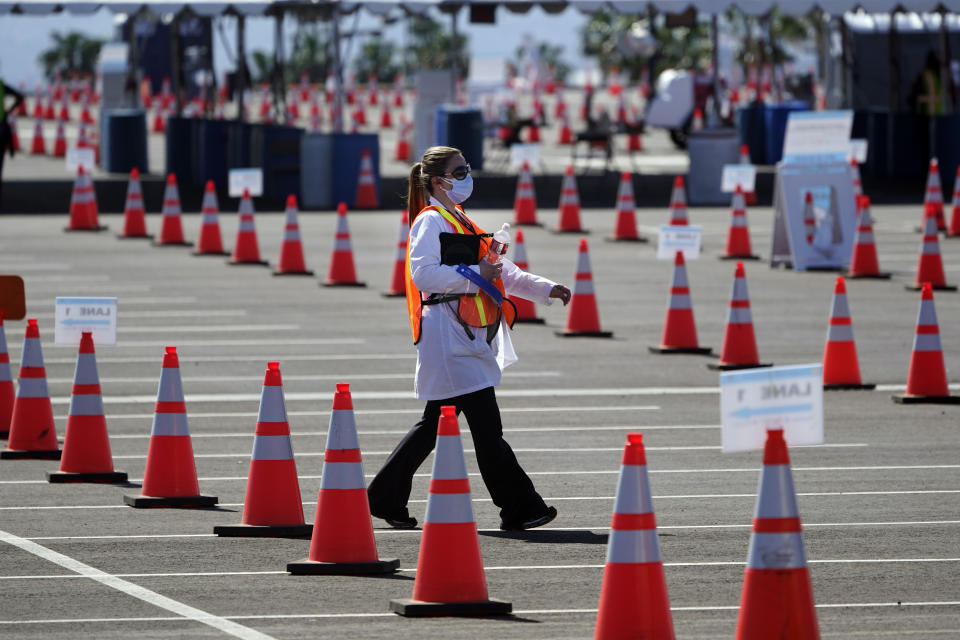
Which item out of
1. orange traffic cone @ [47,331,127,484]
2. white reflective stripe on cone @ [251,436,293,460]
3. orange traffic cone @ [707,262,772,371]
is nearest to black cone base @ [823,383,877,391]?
orange traffic cone @ [707,262,772,371]

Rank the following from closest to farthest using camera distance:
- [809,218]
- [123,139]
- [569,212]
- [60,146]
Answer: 1. [809,218]
2. [569,212]
3. [123,139]
4. [60,146]

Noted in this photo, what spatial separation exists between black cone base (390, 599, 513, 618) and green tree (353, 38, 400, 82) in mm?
74744

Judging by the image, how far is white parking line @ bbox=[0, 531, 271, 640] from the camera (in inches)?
293

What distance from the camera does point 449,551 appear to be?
25.0 ft

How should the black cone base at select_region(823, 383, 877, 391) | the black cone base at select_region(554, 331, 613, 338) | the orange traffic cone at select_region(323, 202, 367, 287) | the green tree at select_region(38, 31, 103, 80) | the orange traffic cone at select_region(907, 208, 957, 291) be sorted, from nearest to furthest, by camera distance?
the black cone base at select_region(823, 383, 877, 391)
the black cone base at select_region(554, 331, 613, 338)
the orange traffic cone at select_region(907, 208, 957, 291)
the orange traffic cone at select_region(323, 202, 367, 287)
the green tree at select_region(38, 31, 103, 80)

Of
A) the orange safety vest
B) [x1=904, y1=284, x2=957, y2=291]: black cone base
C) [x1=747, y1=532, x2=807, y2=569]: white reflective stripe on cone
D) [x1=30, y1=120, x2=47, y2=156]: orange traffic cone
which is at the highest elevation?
[x1=30, y1=120, x2=47, y2=156]: orange traffic cone

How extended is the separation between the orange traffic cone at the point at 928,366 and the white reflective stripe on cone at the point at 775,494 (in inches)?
282

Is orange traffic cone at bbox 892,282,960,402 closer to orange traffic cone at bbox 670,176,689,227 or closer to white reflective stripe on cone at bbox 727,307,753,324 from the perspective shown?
white reflective stripe on cone at bbox 727,307,753,324

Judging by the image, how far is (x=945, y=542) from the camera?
9070mm

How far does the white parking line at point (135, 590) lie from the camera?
7.44 metres

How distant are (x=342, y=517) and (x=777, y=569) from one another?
2.30 meters

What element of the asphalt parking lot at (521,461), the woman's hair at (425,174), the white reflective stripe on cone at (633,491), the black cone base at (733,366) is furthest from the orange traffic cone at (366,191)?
the white reflective stripe on cone at (633,491)

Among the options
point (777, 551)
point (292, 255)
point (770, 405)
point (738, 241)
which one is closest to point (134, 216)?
point (292, 255)

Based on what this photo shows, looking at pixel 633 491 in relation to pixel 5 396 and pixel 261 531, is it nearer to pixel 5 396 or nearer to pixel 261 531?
pixel 261 531
